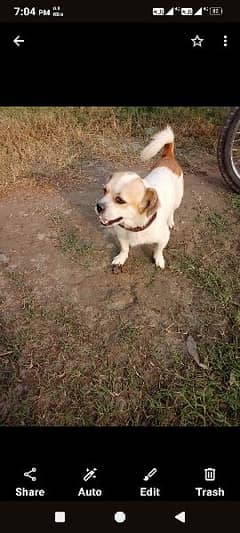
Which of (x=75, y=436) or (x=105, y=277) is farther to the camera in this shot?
(x=105, y=277)

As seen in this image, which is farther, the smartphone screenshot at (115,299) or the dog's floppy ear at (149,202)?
the dog's floppy ear at (149,202)

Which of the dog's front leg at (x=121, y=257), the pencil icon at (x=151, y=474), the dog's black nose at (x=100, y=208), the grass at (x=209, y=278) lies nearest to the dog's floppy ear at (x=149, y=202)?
the dog's black nose at (x=100, y=208)

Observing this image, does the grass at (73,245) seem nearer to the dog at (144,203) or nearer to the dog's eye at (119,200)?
the dog at (144,203)

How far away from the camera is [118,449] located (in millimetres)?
1276

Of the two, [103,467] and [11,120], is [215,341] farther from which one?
[11,120]

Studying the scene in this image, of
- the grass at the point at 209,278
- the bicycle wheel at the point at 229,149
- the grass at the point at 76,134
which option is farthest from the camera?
the grass at the point at 76,134

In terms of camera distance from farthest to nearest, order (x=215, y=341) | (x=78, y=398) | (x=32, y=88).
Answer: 1. (x=215, y=341)
2. (x=78, y=398)
3. (x=32, y=88)

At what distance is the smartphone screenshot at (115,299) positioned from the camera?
4.04 ft

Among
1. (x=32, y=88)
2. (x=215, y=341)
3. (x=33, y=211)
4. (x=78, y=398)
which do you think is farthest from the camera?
(x=33, y=211)

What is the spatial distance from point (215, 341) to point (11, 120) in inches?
139

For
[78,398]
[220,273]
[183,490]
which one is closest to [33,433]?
[183,490]

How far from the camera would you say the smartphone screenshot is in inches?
48.5

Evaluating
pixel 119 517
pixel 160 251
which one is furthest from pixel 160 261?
pixel 119 517

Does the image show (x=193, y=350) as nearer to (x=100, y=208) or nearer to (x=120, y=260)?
(x=120, y=260)
